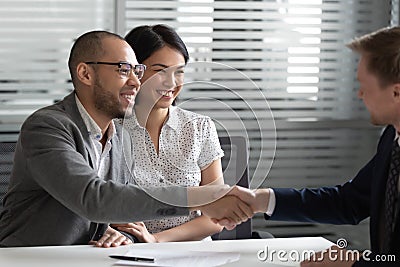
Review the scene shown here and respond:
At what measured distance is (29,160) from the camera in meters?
2.37

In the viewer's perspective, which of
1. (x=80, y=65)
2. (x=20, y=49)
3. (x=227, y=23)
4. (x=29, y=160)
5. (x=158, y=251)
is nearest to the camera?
(x=158, y=251)

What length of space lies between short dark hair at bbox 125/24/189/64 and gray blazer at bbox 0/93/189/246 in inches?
14.0

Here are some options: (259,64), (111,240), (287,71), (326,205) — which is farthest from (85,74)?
(287,71)

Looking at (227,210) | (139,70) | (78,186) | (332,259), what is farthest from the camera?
(139,70)

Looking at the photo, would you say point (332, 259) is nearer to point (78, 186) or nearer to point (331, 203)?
point (331, 203)

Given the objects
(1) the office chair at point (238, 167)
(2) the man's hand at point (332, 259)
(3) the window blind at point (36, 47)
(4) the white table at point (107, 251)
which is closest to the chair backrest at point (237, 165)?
(1) the office chair at point (238, 167)

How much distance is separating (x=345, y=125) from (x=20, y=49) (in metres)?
1.77

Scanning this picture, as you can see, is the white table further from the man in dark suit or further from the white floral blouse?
the white floral blouse

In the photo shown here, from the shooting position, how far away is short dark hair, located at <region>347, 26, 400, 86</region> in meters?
2.05

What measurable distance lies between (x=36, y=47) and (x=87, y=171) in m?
1.76

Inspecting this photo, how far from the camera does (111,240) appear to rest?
89.9 inches

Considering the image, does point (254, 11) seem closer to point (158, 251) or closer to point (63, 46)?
point (63, 46)

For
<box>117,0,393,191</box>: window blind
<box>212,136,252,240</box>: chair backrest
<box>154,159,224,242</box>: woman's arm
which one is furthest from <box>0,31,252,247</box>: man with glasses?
<box>117,0,393,191</box>: window blind

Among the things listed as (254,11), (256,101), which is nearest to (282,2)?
(254,11)
